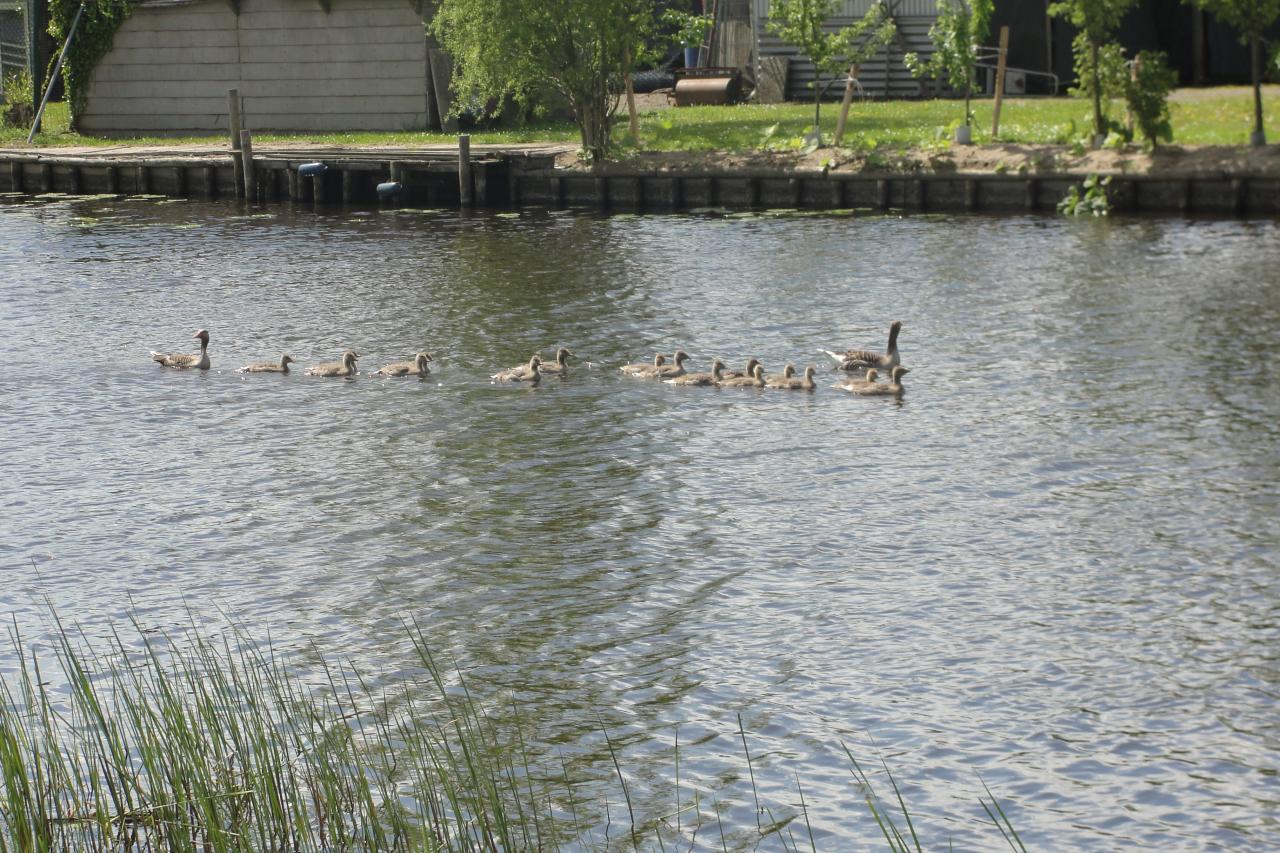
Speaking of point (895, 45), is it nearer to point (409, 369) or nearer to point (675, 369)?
point (675, 369)

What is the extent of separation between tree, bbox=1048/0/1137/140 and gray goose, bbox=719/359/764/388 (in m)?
19.6

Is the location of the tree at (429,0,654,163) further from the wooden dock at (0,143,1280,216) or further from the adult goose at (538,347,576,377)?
the adult goose at (538,347,576,377)

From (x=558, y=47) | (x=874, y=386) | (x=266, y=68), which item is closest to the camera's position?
(x=874, y=386)

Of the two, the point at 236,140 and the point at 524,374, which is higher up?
the point at 236,140

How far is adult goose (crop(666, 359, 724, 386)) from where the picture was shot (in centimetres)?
2300

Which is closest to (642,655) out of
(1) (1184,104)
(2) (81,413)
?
(2) (81,413)

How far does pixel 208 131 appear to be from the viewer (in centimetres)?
5588

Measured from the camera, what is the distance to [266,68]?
5425 centimetres

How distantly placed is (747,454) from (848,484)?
5.94 ft

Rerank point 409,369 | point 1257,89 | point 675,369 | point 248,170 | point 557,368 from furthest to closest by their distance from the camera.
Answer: point 248,170
point 1257,89
point 409,369
point 557,368
point 675,369

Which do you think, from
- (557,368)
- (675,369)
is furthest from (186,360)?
(675,369)

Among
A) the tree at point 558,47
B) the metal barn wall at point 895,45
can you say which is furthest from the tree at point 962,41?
the metal barn wall at point 895,45

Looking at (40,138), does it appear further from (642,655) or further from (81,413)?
(642,655)

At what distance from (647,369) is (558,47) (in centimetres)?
2260
